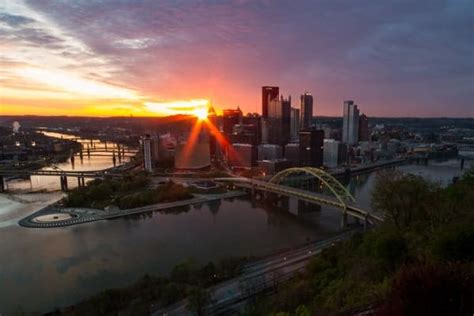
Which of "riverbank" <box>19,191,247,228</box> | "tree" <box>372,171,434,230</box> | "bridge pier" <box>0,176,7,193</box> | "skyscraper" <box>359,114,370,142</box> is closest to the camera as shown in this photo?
"tree" <box>372,171,434,230</box>

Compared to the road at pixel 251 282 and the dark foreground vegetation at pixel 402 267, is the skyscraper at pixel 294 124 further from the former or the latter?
the road at pixel 251 282

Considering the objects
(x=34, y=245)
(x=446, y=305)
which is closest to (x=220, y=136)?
(x=34, y=245)

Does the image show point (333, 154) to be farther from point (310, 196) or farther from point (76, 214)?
point (76, 214)

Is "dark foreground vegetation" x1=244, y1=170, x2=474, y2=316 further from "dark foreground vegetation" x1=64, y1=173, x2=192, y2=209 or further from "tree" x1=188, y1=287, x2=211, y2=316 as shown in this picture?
"dark foreground vegetation" x1=64, y1=173, x2=192, y2=209

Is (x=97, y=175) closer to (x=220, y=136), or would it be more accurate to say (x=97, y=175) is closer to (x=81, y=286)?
(x=220, y=136)

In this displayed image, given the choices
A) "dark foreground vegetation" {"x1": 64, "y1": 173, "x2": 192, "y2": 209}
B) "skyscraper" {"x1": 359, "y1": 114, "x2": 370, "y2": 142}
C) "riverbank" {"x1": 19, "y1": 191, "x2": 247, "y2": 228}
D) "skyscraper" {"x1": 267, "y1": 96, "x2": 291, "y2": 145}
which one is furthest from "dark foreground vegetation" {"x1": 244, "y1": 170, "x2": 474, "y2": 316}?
"skyscraper" {"x1": 359, "y1": 114, "x2": 370, "y2": 142}

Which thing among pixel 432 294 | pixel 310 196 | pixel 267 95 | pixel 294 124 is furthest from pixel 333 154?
pixel 432 294

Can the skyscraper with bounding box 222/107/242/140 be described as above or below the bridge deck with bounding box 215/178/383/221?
above

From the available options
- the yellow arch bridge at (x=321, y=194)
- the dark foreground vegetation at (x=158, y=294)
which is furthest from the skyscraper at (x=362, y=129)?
the dark foreground vegetation at (x=158, y=294)
